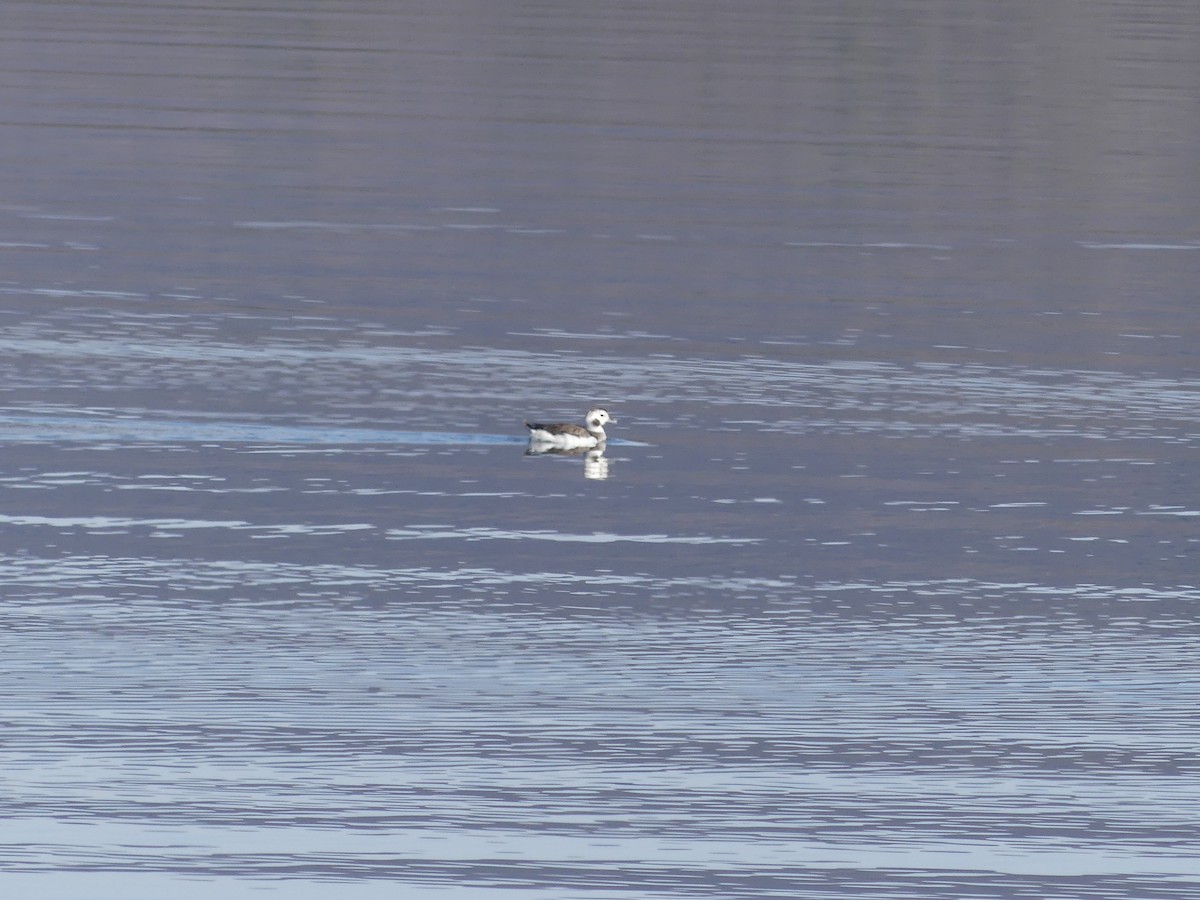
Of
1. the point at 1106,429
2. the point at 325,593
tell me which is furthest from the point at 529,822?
the point at 1106,429

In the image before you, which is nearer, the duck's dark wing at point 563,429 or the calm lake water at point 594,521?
the calm lake water at point 594,521

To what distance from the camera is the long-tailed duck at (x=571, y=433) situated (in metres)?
15.4

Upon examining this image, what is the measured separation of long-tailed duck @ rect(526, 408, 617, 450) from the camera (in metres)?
15.4

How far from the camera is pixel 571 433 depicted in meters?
15.4

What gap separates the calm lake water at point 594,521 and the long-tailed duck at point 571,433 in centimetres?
17

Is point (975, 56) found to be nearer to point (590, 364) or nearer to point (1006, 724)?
point (590, 364)

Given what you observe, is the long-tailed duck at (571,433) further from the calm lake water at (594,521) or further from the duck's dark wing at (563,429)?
the calm lake water at (594,521)

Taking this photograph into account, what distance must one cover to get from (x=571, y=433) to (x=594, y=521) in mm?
1344

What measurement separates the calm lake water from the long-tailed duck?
0.17 meters

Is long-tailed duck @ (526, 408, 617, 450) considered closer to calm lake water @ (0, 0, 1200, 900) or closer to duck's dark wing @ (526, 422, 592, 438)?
duck's dark wing @ (526, 422, 592, 438)

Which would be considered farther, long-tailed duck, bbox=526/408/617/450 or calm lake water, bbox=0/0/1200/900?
long-tailed duck, bbox=526/408/617/450

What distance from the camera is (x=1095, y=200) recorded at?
28.3 meters

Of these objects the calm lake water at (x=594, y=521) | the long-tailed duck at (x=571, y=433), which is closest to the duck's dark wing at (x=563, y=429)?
the long-tailed duck at (x=571, y=433)

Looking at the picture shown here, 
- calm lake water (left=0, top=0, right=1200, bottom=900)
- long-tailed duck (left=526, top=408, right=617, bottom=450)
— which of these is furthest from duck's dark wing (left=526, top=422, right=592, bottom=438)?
calm lake water (left=0, top=0, right=1200, bottom=900)
